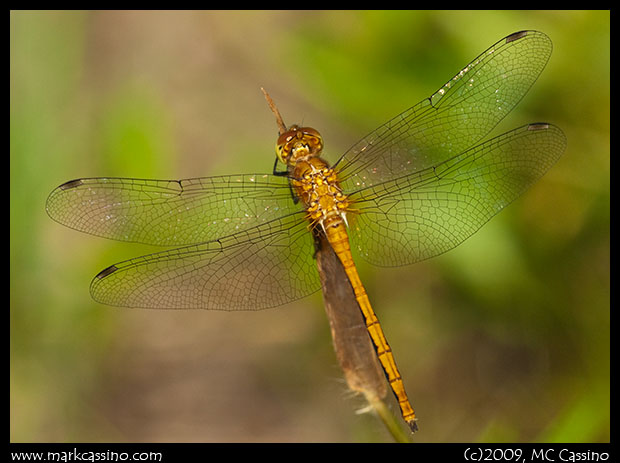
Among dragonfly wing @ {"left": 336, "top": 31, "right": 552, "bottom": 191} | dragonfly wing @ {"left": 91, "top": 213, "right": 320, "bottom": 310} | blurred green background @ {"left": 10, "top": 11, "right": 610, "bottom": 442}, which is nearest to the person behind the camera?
dragonfly wing @ {"left": 91, "top": 213, "right": 320, "bottom": 310}

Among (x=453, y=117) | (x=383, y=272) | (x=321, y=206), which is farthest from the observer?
(x=383, y=272)

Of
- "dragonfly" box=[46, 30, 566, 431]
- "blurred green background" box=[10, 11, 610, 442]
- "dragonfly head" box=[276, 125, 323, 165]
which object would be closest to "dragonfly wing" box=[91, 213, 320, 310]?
"dragonfly" box=[46, 30, 566, 431]

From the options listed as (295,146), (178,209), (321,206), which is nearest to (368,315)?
(321,206)

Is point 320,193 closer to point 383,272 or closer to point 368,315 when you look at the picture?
point 368,315

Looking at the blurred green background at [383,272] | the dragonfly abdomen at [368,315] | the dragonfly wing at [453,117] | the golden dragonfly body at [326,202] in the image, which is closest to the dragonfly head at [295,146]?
the golden dragonfly body at [326,202]

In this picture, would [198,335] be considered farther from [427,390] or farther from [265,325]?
[427,390]

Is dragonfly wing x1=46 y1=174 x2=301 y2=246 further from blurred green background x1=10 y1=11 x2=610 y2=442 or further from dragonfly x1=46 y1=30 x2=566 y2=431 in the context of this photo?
blurred green background x1=10 y1=11 x2=610 y2=442
